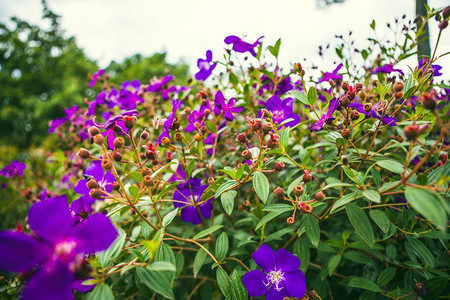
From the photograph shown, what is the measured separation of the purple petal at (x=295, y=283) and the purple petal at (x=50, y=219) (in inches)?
25.9

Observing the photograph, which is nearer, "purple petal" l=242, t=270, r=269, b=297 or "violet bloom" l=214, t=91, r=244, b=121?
"purple petal" l=242, t=270, r=269, b=297

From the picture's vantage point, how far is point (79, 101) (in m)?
13.0

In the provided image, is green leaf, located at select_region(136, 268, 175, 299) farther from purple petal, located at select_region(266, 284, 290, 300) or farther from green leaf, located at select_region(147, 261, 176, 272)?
purple petal, located at select_region(266, 284, 290, 300)

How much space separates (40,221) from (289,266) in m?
0.72

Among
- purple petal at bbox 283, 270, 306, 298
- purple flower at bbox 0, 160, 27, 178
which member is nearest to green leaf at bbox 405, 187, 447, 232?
purple petal at bbox 283, 270, 306, 298

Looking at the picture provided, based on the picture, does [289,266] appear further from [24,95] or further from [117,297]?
[24,95]

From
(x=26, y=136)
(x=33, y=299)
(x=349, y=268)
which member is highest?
(x=26, y=136)

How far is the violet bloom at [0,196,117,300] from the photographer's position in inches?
20.4

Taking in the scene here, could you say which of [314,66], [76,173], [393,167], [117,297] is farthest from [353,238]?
[76,173]

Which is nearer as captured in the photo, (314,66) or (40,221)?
(40,221)

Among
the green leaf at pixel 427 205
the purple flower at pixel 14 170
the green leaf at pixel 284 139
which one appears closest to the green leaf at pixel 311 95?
the green leaf at pixel 284 139

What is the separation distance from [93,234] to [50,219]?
0.09 meters

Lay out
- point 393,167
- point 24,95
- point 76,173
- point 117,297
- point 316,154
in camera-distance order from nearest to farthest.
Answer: point 393,167, point 117,297, point 316,154, point 76,173, point 24,95

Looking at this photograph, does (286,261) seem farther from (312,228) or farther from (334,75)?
(334,75)
